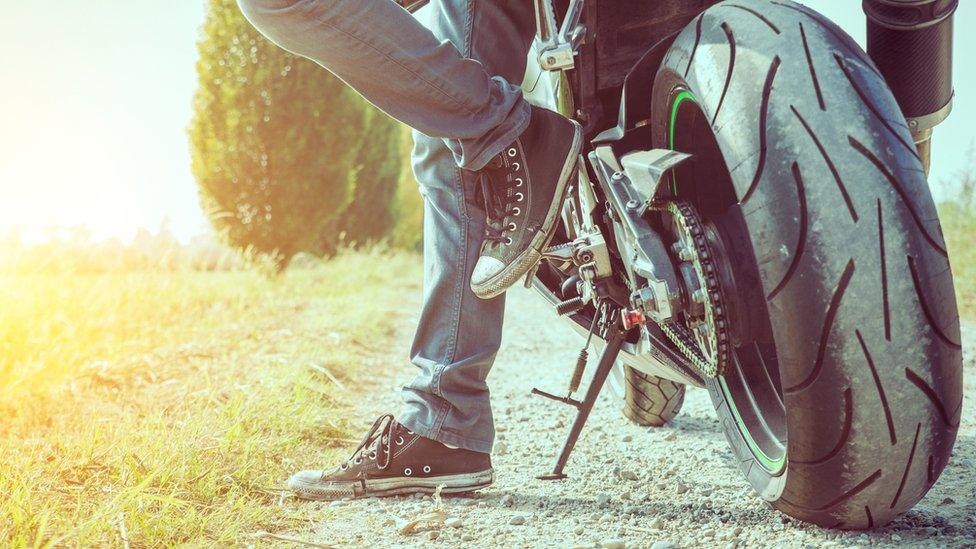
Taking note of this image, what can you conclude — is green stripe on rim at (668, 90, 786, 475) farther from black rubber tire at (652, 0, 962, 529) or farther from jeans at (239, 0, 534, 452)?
jeans at (239, 0, 534, 452)

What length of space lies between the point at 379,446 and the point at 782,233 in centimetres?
104

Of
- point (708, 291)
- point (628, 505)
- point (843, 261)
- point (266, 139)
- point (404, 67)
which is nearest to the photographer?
point (843, 261)

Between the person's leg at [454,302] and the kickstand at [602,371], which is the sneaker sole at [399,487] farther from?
the kickstand at [602,371]

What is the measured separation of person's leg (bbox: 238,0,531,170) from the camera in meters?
1.53

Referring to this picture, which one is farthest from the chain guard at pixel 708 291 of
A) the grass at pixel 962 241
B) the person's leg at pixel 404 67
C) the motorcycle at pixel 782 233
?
the grass at pixel 962 241

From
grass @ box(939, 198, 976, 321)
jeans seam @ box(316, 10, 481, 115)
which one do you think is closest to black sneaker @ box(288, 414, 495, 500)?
jeans seam @ box(316, 10, 481, 115)

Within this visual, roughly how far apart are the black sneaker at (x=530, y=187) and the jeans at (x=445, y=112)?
39 millimetres

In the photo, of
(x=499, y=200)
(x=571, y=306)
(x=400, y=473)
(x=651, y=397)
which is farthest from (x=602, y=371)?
(x=651, y=397)

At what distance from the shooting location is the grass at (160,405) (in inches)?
60.7

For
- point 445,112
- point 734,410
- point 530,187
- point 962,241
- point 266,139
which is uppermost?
point 266,139

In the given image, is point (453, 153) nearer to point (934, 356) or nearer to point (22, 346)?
point (934, 356)

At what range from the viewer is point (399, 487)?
1857mm

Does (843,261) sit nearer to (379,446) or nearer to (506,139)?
(506,139)

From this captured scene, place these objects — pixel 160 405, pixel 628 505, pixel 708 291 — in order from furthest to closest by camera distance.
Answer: pixel 160 405 < pixel 628 505 < pixel 708 291
